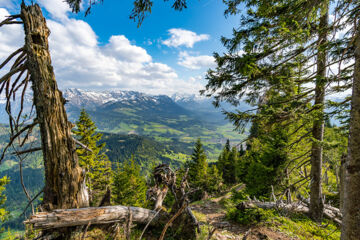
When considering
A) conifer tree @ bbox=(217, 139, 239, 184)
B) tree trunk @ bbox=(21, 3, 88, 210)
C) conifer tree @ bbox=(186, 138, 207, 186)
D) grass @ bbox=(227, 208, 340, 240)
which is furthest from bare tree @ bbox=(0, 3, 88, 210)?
conifer tree @ bbox=(217, 139, 239, 184)

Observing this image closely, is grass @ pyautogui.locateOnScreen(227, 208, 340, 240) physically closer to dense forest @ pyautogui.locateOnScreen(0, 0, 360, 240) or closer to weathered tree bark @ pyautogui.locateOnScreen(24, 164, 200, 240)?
dense forest @ pyautogui.locateOnScreen(0, 0, 360, 240)

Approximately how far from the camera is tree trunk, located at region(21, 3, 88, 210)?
9.49 feet

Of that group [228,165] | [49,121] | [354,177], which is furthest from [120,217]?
[228,165]

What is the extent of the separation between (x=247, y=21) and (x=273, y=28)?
0.86 metres

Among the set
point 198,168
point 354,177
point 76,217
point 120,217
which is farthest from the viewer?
point 198,168

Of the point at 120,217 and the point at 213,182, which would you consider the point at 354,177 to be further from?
the point at 213,182

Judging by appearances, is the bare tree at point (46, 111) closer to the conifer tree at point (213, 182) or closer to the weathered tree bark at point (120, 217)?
the weathered tree bark at point (120, 217)

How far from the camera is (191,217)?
452 centimetres

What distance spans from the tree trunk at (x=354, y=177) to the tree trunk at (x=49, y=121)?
5222 mm

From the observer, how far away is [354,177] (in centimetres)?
295

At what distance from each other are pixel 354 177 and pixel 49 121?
5.66m

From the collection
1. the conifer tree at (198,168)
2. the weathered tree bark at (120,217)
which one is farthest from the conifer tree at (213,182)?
the weathered tree bark at (120,217)

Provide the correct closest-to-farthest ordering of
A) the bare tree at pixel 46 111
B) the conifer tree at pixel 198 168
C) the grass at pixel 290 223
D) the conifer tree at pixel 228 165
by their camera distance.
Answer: the bare tree at pixel 46 111, the grass at pixel 290 223, the conifer tree at pixel 198 168, the conifer tree at pixel 228 165

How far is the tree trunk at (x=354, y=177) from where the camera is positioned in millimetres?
2934
